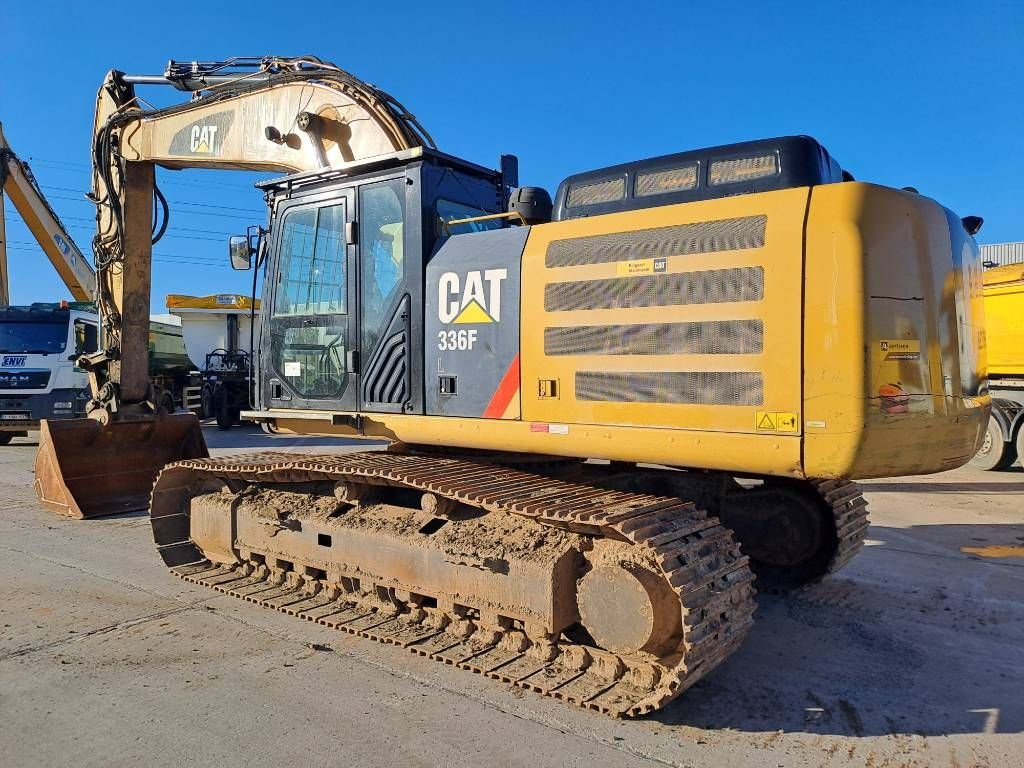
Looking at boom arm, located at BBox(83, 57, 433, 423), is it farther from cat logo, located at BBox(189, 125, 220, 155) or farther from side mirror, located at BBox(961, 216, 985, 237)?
side mirror, located at BBox(961, 216, 985, 237)

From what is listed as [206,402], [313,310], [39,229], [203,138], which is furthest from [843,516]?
[39,229]

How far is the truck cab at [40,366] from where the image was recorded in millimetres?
13891

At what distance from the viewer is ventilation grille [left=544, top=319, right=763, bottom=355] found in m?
3.42

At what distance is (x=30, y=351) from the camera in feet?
46.2

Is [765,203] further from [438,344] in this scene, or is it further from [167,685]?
[167,685]

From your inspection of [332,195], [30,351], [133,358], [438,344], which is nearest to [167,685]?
[438,344]

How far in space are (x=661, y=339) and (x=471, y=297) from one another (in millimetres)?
1154

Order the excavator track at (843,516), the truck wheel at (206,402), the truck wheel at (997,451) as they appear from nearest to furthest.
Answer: the excavator track at (843,516), the truck wheel at (997,451), the truck wheel at (206,402)

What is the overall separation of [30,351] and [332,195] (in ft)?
38.9

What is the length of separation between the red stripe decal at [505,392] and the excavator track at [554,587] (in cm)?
38

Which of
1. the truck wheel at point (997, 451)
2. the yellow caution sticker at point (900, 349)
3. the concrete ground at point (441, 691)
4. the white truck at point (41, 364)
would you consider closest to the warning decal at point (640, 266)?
the yellow caution sticker at point (900, 349)

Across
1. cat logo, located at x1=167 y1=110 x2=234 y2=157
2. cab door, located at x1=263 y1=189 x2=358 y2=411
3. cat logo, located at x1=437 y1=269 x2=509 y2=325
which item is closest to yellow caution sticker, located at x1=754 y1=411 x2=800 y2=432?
cat logo, located at x1=437 y1=269 x2=509 y2=325

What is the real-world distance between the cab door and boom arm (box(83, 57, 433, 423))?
570 mm

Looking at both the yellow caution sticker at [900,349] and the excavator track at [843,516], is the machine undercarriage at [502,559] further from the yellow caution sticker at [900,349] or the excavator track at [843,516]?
the yellow caution sticker at [900,349]
